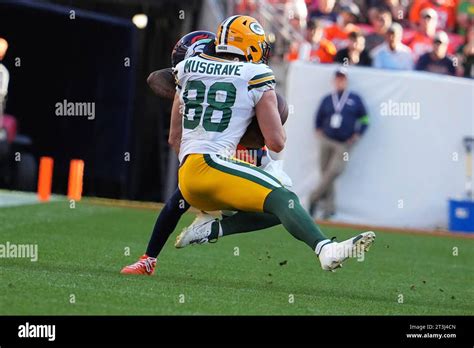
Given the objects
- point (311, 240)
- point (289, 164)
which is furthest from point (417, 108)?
point (311, 240)

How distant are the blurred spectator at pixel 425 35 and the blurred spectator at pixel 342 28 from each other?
39.2 inches

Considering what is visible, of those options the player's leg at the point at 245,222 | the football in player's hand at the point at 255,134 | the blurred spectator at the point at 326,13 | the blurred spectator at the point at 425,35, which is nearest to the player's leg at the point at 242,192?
the football in player's hand at the point at 255,134

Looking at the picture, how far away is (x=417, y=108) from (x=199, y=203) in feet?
31.3

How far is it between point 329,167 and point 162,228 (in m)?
8.47

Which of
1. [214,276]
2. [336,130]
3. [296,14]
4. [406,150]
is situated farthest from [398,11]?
[214,276]

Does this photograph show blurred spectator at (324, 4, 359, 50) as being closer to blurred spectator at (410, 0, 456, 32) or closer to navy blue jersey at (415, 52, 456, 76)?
navy blue jersey at (415, 52, 456, 76)

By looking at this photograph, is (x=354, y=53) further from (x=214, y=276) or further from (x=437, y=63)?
(x=214, y=276)

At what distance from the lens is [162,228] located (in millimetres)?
8555

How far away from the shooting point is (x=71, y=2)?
17.7 metres

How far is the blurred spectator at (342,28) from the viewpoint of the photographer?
60.9ft

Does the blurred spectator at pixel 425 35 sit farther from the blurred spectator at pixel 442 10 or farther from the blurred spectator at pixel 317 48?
the blurred spectator at pixel 442 10
